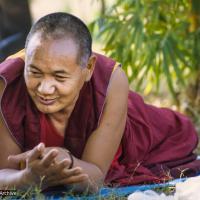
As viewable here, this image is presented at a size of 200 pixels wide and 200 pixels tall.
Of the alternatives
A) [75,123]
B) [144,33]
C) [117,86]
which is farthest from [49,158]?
[144,33]

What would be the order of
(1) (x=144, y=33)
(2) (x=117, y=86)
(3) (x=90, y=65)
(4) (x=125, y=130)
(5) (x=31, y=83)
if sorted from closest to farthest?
(5) (x=31, y=83), (3) (x=90, y=65), (2) (x=117, y=86), (4) (x=125, y=130), (1) (x=144, y=33)

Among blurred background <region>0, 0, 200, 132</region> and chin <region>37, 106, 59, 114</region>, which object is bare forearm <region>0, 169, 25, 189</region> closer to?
chin <region>37, 106, 59, 114</region>

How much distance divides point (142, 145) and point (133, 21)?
1.63 meters

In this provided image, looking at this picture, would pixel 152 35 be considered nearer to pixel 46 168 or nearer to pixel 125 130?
pixel 125 130

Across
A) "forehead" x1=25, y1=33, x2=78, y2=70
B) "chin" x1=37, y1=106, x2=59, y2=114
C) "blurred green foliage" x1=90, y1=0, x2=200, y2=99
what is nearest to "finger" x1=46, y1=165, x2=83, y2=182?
"chin" x1=37, y1=106, x2=59, y2=114

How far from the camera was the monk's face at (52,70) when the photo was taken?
3572mm

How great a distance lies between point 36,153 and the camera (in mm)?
3393

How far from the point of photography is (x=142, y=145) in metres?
4.36

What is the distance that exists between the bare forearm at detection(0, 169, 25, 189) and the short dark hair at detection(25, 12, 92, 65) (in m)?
0.60

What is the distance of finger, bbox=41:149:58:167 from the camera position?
132 inches

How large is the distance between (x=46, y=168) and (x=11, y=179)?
275mm

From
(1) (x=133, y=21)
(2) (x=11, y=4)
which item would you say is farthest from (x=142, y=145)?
(2) (x=11, y=4)

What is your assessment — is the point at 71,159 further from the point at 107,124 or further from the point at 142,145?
the point at 142,145

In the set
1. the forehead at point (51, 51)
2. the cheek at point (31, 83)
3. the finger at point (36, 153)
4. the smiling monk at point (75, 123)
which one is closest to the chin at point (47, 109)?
the smiling monk at point (75, 123)
